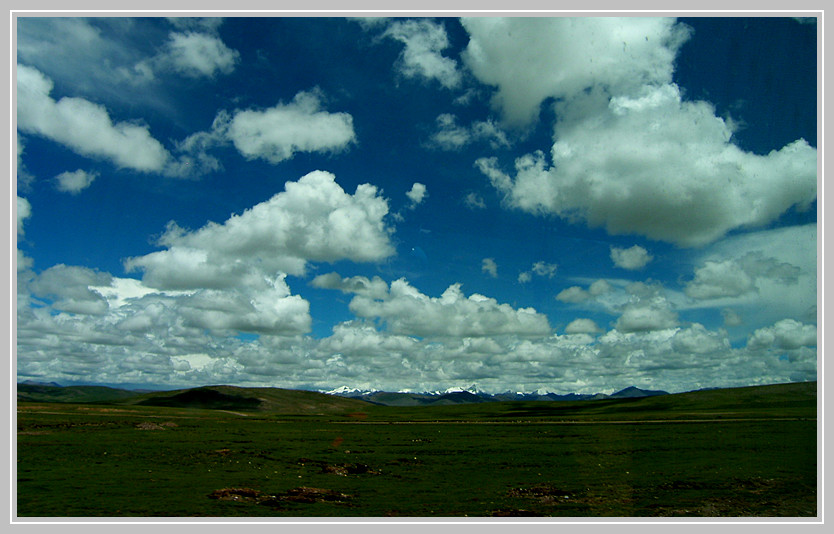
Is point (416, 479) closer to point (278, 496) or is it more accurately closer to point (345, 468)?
point (345, 468)

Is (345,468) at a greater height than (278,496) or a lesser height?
lesser

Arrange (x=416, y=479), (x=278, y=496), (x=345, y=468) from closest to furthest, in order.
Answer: (x=278, y=496) → (x=416, y=479) → (x=345, y=468)

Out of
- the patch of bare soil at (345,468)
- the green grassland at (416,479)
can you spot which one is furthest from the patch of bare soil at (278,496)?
the patch of bare soil at (345,468)

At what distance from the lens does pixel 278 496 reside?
74.0 ft

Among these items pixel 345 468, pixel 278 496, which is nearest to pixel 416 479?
pixel 345 468

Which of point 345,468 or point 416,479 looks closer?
point 416,479

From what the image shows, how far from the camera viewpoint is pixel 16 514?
63.5ft

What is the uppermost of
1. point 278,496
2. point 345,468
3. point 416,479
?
point 278,496

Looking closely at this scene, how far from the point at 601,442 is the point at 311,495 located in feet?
116

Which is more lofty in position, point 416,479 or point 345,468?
point 416,479

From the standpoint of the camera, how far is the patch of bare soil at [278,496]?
21.5 m

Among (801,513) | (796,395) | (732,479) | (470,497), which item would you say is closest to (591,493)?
(470,497)

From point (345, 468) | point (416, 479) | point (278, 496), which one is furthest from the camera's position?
point (345, 468)

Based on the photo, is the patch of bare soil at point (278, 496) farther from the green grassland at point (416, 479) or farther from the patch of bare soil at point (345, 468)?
the patch of bare soil at point (345, 468)
